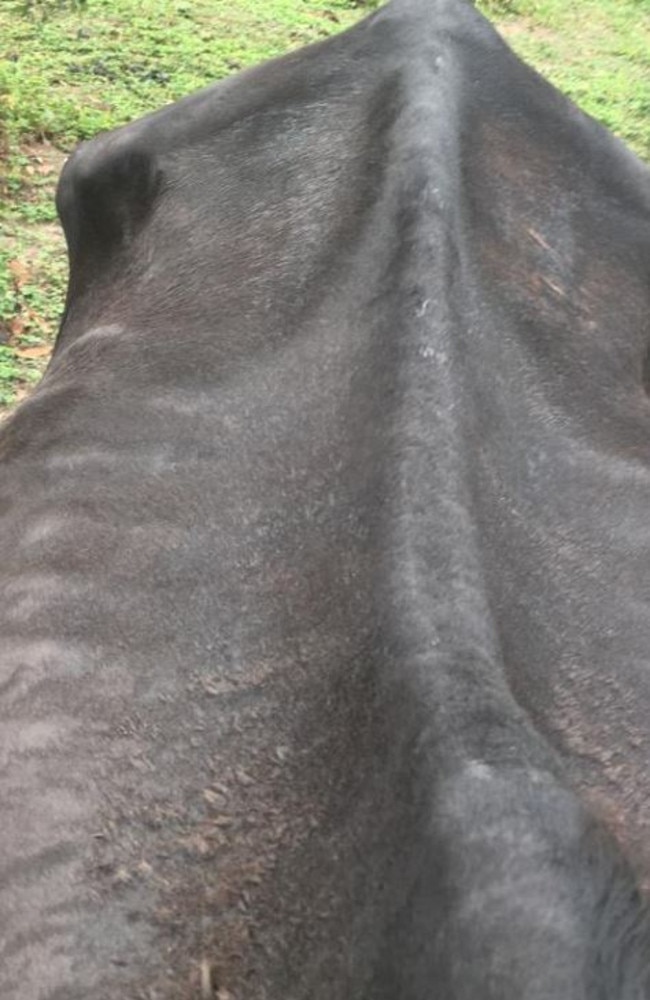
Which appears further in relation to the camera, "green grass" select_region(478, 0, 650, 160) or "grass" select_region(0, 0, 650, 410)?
"green grass" select_region(478, 0, 650, 160)

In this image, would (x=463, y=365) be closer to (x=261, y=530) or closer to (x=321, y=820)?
(x=261, y=530)

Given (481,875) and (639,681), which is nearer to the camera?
(481,875)

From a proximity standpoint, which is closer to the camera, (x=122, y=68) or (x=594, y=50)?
(x=122, y=68)

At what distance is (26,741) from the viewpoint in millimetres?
1992

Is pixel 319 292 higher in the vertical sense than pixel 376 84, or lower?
lower

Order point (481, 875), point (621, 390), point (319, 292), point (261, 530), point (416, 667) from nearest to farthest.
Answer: point (481, 875), point (416, 667), point (261, 530), point (319, 292), point (621, 390)

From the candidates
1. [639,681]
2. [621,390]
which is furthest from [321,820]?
[621,390]

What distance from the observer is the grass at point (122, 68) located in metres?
4.90

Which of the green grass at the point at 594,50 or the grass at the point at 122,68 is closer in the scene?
the grass at the point at 122,68

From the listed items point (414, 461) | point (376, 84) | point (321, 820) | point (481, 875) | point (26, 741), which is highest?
point (376, 84)

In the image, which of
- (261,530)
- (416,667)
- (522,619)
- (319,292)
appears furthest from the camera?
(319,292)

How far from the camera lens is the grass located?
490cm

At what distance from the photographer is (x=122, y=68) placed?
6.40m

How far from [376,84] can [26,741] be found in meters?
1.29
